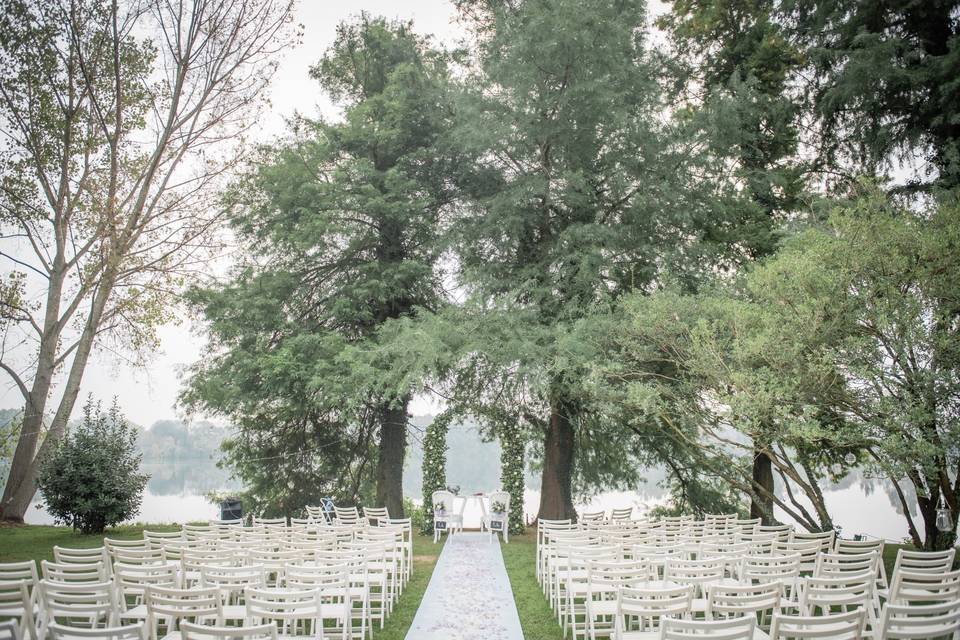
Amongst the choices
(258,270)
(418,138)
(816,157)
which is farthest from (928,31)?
(258,270)

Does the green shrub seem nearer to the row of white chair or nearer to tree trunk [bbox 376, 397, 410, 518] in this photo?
tree trunk [bbox 376, 397, 410, 518]

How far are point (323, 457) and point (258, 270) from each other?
548 cm

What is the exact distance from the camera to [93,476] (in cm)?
1441

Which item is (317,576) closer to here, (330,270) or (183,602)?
(183,602)

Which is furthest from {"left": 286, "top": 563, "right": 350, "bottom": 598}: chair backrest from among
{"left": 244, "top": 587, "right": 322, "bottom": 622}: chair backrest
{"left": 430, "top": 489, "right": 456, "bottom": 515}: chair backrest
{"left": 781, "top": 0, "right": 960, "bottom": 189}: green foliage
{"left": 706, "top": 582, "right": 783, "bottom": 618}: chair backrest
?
{"left": 781, "top": 0, "right": 960, "bottom": 189}: green foliage

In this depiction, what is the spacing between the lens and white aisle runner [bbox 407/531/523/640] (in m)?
7.35

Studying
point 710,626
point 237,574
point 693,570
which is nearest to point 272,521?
point 237,574

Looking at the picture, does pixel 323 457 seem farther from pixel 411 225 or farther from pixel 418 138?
pixel 418 138

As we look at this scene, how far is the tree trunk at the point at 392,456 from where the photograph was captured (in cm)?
1752

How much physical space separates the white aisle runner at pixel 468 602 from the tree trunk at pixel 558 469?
365 cm

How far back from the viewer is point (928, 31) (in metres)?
14.3

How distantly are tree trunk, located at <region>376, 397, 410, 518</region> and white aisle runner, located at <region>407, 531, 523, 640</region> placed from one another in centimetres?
484

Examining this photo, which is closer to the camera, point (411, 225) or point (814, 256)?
A: point (814, 256)

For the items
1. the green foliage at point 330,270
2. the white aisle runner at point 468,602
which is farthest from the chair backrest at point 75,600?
the green foliage at point 330,270
